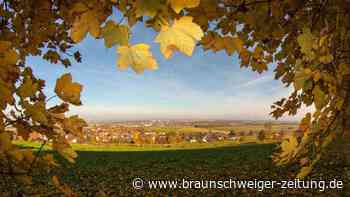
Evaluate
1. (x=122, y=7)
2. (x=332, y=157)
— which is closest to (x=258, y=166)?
(x=332, y=157)

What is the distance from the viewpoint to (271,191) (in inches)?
300

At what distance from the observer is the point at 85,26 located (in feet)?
4.73

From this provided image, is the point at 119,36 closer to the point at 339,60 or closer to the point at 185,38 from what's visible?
the point at 185,38

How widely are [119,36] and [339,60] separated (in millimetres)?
1991

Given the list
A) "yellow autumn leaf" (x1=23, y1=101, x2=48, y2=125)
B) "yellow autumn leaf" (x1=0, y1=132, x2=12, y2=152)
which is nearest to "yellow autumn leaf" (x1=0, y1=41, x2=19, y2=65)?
"yellow autumn leaf" (x1=23, y1=101, x2=48, y2=125)

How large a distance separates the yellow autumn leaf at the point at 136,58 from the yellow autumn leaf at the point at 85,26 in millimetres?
232

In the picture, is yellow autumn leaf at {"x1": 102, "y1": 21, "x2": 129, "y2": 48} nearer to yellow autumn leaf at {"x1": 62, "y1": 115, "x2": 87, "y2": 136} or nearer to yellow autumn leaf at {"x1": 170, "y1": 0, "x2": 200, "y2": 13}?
yellow autumn leaf at {"x1": 170, "y1": 0, "x2": 200, "y2": 13}

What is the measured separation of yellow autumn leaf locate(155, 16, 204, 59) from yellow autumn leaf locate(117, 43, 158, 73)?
73mm

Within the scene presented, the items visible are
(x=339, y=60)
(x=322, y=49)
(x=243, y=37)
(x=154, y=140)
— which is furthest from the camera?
(x=154, y=140)

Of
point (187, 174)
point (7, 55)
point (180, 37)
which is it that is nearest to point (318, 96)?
point (180, 37)

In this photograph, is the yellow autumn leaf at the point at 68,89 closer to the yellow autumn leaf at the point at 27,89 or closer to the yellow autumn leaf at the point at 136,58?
the yellow autumn leaf at the point at 27,89

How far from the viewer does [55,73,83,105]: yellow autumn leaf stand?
1826mm

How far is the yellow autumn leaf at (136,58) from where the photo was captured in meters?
1.21

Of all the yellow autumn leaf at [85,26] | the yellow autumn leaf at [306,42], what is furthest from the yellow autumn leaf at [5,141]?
the yellow autumn leaf at [306,42]
